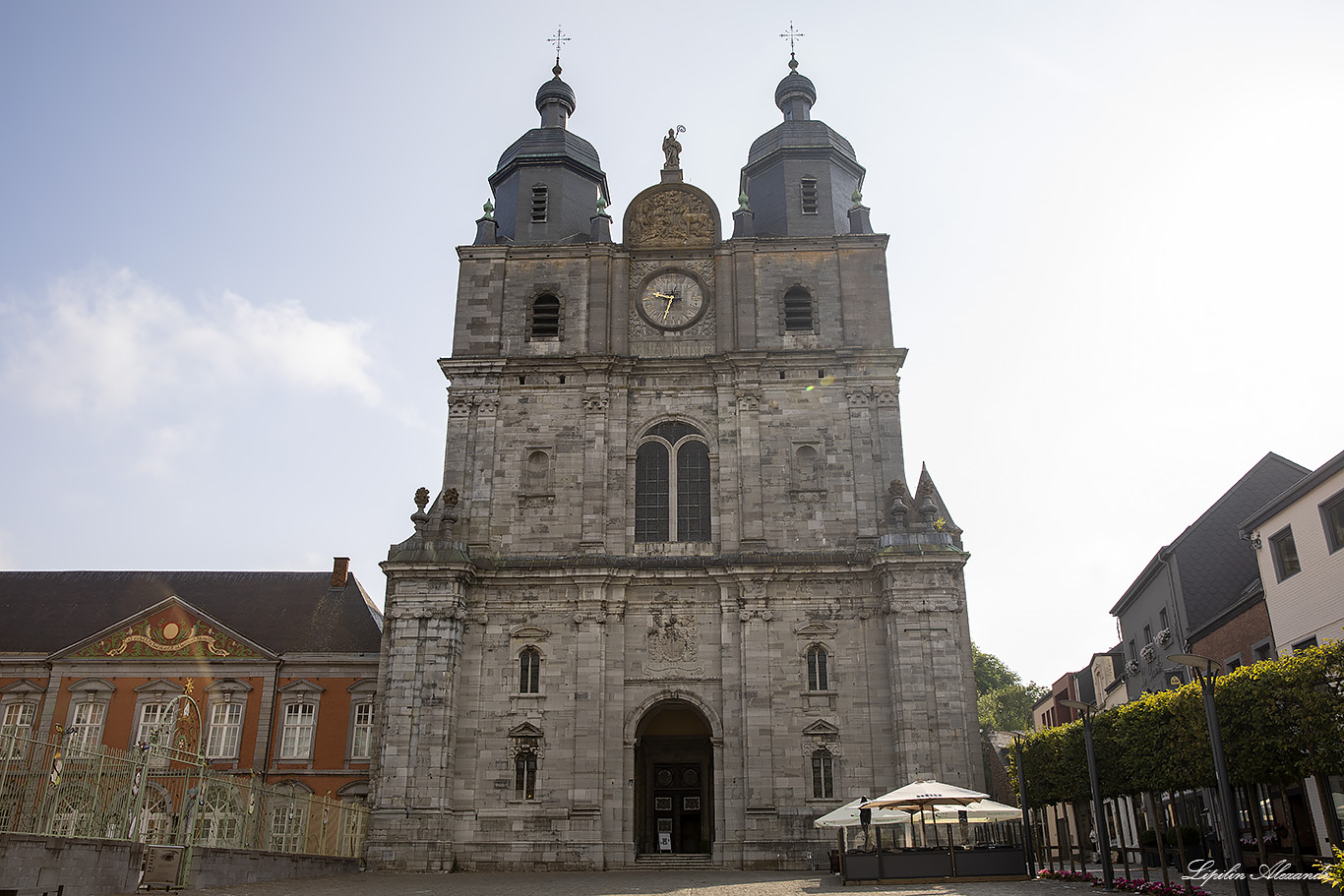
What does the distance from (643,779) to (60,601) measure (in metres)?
21.4

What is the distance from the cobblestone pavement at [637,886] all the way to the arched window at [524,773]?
7.61 ft

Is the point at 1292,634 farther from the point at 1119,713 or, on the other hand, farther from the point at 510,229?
the point at 510,229

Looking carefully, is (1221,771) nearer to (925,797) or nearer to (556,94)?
(925,797)

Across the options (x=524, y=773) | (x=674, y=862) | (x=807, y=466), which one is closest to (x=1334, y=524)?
(x=807, y=466)

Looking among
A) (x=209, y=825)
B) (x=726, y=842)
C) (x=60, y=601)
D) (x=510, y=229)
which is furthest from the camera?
(x=60, y=601)

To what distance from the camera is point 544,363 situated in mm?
31906

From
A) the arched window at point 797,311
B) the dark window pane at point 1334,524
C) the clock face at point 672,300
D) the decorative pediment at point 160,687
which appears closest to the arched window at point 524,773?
the decorative pediment at point 160,687

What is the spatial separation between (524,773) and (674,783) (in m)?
5.41

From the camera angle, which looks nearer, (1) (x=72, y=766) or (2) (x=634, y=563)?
(1) (x=72, y=766)

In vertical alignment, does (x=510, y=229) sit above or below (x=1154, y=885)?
above

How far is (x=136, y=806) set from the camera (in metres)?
16.9

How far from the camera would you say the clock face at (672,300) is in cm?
3291

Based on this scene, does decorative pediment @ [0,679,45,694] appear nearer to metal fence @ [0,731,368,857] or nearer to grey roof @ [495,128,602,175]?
metal fence @ [0,731,368,857]

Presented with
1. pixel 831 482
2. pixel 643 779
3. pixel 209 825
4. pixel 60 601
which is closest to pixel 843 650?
pixel 831 482
